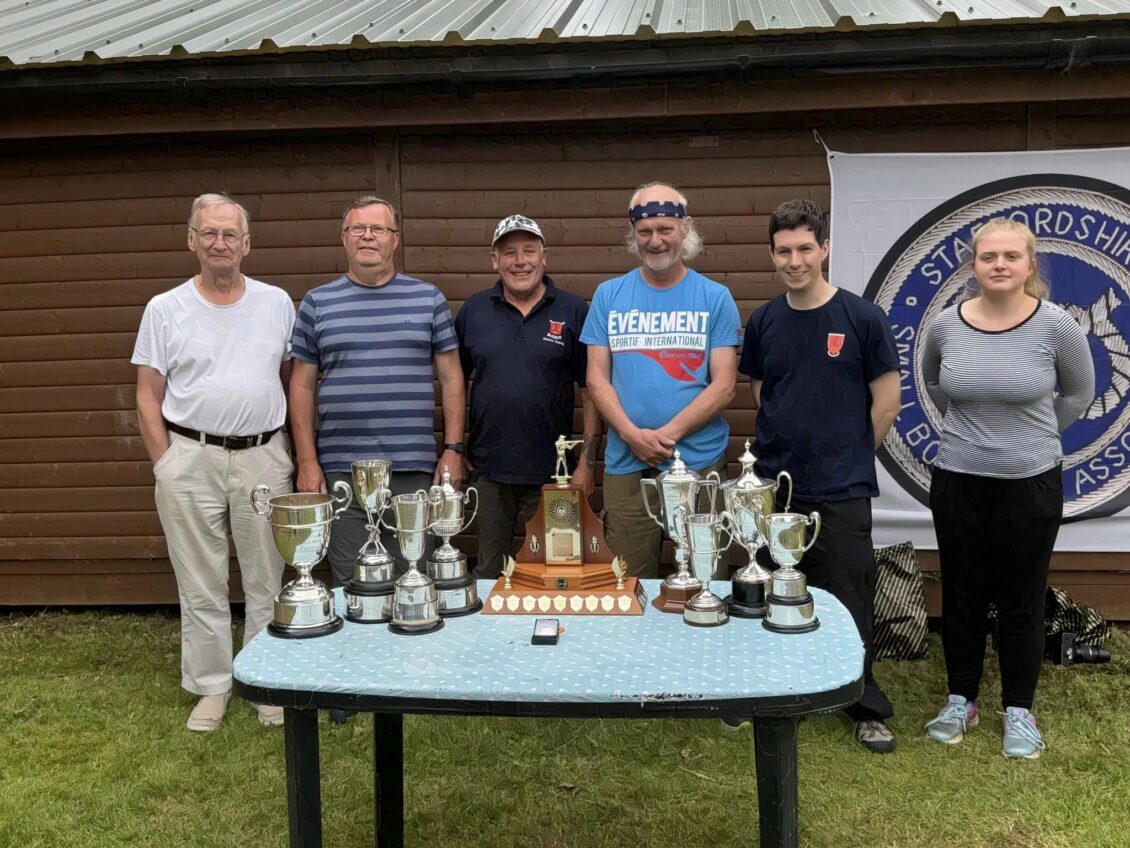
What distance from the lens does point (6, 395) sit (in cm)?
487

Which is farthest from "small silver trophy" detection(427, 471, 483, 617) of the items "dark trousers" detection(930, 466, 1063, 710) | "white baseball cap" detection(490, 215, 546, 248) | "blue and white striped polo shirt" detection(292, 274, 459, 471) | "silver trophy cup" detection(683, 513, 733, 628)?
"dark trousers" detection(930, 466, 1063, 710)

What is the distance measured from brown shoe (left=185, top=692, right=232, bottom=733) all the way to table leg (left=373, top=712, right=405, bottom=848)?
1.19m

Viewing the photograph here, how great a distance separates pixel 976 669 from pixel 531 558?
187 cm

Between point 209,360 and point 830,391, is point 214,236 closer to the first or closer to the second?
point 209,360

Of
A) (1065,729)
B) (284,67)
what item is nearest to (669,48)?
(284,67)

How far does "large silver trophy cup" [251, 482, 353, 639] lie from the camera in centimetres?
226

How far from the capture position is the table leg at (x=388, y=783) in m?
2.65

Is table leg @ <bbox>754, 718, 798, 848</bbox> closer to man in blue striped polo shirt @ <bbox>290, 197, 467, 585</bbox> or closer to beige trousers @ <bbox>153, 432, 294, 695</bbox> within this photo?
man in blue striped polo shirt @ <bbox>290, 197, 467, 585</bbox>

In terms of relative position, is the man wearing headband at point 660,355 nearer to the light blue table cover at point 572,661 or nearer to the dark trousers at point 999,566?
the dark trousers at point 999,566

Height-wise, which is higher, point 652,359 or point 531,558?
point 652,359

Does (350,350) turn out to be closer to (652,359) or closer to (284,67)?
(652,359)

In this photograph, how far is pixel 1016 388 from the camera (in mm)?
3033

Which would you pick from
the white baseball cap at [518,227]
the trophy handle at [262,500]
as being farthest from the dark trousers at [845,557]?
the trophy handle at [262,500]

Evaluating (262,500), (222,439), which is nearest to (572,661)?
(262,500)
